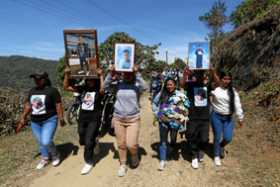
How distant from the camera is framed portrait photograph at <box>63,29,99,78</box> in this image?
3829 millimetres

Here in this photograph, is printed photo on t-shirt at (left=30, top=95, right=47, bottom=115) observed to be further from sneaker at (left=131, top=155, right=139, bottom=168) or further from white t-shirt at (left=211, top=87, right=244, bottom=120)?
white t-shirt at (left=211, top=87, right=244, bottom=120)

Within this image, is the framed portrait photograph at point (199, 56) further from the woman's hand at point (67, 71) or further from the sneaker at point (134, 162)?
the woman's hand at point (67, 71)

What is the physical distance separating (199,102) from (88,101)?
2.02 m

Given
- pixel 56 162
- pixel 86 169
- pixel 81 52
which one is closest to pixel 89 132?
pixel 86 169

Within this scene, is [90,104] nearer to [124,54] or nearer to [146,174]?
[124,54]

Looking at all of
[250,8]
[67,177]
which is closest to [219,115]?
[67,177]

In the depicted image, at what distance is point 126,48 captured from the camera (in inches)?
146

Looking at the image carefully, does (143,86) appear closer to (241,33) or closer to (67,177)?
(67,177)

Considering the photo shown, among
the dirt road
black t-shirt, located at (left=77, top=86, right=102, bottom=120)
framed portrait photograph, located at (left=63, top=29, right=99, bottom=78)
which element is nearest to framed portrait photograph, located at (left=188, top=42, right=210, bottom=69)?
framed portrait photograph, located at (left=63, top=29, right=99, bottom=78)

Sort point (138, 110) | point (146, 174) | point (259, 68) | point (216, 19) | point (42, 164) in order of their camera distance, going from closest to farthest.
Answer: point (138, 110) → point (146, 174) → point (42, 164) → point (259, 68) → point (216, 19)

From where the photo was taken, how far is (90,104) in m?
4.13

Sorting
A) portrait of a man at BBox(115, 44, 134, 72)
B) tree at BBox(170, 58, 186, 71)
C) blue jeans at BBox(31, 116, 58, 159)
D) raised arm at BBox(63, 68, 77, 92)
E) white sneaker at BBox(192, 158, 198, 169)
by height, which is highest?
tree at BBox(170, 58, 186, 71)

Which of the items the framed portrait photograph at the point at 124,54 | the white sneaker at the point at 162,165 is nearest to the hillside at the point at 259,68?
the white sneaker at the point at 162,165

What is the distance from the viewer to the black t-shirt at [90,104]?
13.5 feet
